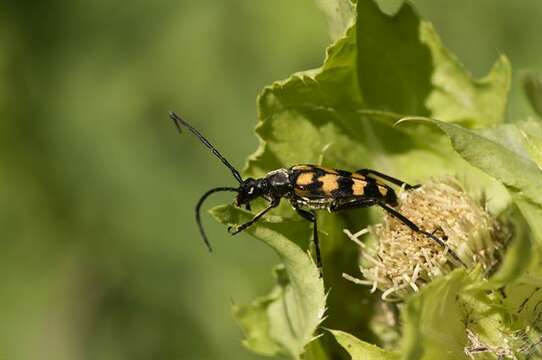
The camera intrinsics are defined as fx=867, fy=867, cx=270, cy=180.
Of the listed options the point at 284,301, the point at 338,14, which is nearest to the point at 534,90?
the point at 338,14

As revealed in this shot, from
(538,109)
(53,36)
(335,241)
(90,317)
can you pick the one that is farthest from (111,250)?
(538,109)

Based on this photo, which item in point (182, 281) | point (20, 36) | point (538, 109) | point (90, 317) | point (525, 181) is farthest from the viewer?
point (20, 36)

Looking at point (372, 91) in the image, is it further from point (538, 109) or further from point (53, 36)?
point (53, 36)

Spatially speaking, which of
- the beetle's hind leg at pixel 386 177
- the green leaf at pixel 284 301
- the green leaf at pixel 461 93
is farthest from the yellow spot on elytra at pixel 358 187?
the green leaf at pixel 461 93

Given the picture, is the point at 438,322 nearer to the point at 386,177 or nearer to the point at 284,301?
the point at 386,177

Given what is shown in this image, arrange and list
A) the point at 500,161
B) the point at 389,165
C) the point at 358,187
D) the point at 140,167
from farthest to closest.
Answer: the point at 140,167 → the point at 389,165 → the point at 358,187 → the point at 500,161

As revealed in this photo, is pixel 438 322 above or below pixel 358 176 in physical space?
below
